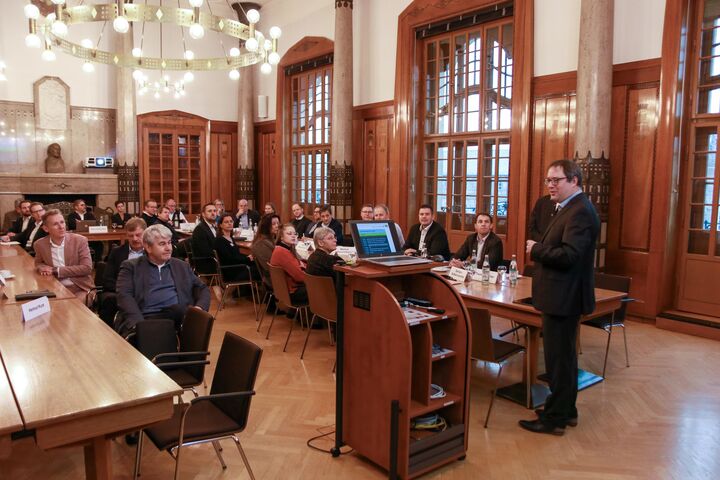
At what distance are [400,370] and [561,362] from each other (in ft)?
4.03

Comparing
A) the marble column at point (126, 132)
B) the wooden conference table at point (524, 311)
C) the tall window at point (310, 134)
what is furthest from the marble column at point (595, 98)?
the marble column at point (126, 132)

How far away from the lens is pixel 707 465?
125 inches

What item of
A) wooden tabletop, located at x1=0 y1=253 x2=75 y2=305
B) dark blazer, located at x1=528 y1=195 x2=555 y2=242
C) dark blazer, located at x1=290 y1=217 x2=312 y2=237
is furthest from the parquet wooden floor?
dark blazer, located at x1=290 y1=217 x2=312 y2=237

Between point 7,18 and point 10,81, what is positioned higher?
point 7,18

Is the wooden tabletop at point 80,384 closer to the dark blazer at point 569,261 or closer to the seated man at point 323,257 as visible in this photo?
the seated man at point 323,257

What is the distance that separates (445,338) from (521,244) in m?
4.59

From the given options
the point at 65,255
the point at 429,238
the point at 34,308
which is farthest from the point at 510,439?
the point at 65,255

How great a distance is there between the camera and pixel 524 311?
3.80 m

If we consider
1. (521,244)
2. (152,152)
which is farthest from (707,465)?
(152,152)

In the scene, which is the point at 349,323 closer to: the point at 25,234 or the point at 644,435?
the point at 644,435

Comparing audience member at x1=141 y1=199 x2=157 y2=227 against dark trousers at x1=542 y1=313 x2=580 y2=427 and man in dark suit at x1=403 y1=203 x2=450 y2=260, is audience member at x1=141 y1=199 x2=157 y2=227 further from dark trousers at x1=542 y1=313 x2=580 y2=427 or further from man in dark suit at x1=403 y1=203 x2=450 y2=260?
dark trousers at x1=542 y1=313 x2=580 y2=427

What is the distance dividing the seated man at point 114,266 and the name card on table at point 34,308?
3.02 ft

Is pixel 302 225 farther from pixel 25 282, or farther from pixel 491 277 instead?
pixel 25 282

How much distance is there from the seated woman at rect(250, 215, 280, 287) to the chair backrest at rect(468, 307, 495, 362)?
2.84m
